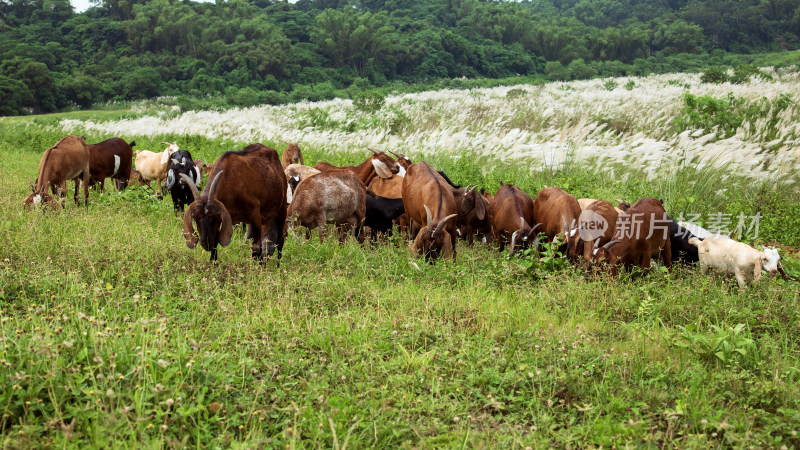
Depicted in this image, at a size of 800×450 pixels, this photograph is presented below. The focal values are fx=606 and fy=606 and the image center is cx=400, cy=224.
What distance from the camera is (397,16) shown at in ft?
216

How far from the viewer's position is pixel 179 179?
9422 mm

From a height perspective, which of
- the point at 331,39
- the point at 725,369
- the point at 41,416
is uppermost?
the point at 331,39

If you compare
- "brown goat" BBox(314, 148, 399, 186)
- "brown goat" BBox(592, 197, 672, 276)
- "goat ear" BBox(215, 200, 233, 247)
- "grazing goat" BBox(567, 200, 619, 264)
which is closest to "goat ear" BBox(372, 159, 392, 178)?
"brown goat" BBox(314, 148, 399, 186)

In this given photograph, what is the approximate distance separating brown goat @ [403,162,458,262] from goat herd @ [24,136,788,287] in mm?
Answer: 15

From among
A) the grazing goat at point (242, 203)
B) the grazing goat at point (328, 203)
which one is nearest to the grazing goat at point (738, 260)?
the grazing goat at point (328, 203)

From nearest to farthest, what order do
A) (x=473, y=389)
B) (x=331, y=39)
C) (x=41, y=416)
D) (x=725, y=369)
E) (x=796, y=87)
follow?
(x=41, y=416) < (x=473, y=389) < (x=725, y=369) < (x=796, y=87) < (x=331, y=39)

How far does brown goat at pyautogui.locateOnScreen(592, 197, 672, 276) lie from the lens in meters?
6.89

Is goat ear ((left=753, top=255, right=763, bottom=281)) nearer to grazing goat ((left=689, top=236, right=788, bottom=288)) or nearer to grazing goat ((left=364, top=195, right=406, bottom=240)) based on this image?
grazing goat ((left=689, top=236, right=788, bottom=288))

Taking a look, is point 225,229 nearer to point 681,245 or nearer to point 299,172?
point 299,172

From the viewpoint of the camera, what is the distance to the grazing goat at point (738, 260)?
22.2 ft

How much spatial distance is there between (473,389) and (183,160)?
23.8ft

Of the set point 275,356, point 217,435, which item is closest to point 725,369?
point 275,356

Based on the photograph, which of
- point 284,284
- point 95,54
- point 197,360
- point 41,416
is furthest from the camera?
point 95,54

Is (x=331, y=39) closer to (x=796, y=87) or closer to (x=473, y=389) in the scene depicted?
(x=796, y=87)
